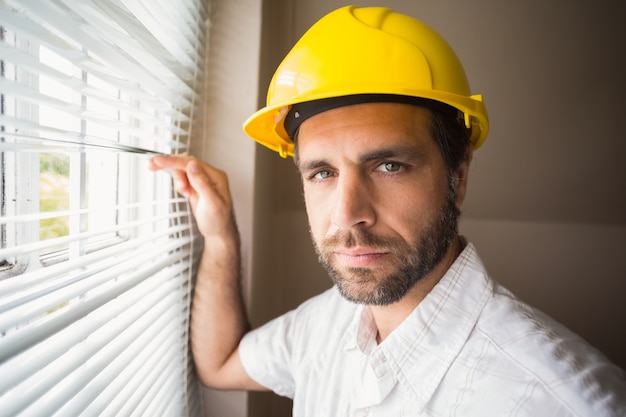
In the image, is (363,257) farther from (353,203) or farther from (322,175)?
(322,175)

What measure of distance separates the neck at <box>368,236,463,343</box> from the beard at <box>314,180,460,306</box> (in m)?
0.05

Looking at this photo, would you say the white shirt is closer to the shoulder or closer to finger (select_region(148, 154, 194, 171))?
the shoulder

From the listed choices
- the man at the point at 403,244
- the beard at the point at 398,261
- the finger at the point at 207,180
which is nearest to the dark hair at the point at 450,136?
the man at the point at 403,244

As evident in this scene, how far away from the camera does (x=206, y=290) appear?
131 centimetres

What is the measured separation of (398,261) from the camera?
3.18ft

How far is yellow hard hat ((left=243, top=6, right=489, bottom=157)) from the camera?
34.7 inches

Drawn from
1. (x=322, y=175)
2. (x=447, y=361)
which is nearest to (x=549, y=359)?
(x=447, y=361)

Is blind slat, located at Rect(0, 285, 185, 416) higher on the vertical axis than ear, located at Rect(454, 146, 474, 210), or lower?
lower

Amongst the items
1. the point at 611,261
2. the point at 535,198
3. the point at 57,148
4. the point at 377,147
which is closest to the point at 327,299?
the point at 377,147

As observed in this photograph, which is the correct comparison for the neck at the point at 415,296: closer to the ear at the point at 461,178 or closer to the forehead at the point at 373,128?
the ear at the point at 461,178

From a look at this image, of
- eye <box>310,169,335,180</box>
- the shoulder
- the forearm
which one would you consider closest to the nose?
eye <box>310,169,335,180</box>

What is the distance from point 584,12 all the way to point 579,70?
0.27 metres

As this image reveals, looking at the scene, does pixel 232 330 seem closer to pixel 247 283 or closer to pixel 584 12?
pixel 247 283

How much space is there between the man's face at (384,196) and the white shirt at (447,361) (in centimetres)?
12
